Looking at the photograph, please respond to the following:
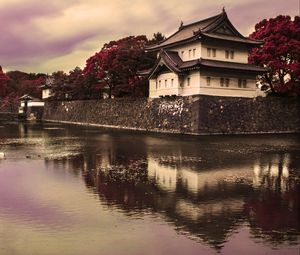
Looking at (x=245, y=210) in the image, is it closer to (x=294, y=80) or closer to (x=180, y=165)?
(x=180, y=165)

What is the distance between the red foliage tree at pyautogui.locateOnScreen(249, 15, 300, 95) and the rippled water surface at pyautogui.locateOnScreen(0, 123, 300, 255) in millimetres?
24680

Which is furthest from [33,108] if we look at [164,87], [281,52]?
[281,52]

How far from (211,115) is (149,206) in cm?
2811

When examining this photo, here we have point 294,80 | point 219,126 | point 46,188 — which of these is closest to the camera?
point 46,188

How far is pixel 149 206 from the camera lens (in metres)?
10.9

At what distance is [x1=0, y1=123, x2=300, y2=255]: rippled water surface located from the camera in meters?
7.98

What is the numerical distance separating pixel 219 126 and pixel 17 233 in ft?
103

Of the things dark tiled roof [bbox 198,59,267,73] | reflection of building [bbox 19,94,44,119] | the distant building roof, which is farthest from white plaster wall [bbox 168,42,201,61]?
reflection of building [bbox 19,94,44,119]

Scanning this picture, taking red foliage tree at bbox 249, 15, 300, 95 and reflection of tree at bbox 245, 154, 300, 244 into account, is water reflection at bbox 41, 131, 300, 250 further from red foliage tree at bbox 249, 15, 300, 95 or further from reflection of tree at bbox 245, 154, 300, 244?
red foliage tree at bbox 249, 15, 300, 95

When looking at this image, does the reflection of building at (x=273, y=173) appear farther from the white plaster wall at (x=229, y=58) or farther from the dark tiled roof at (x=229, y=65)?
the white plaster wall at (x=229, y=58)

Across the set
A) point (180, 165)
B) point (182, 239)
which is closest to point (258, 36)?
point (180, 165)

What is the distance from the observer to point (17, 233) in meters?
8.55

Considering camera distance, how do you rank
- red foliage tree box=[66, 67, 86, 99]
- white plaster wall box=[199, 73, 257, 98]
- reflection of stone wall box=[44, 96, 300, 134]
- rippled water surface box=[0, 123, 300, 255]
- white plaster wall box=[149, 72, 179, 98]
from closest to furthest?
1. rippled water surface box=[0, 123, 300, 255]
2. reflection of stone wall box=[44, 96, 300, 134]
3. white plaster wall box=[199, 73, 257, 98]
4. white plaster wall box=[149, 72, 179, 98]
5. red foliage tree box=[66, 67, 86, 99]

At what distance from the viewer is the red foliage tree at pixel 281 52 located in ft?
137
